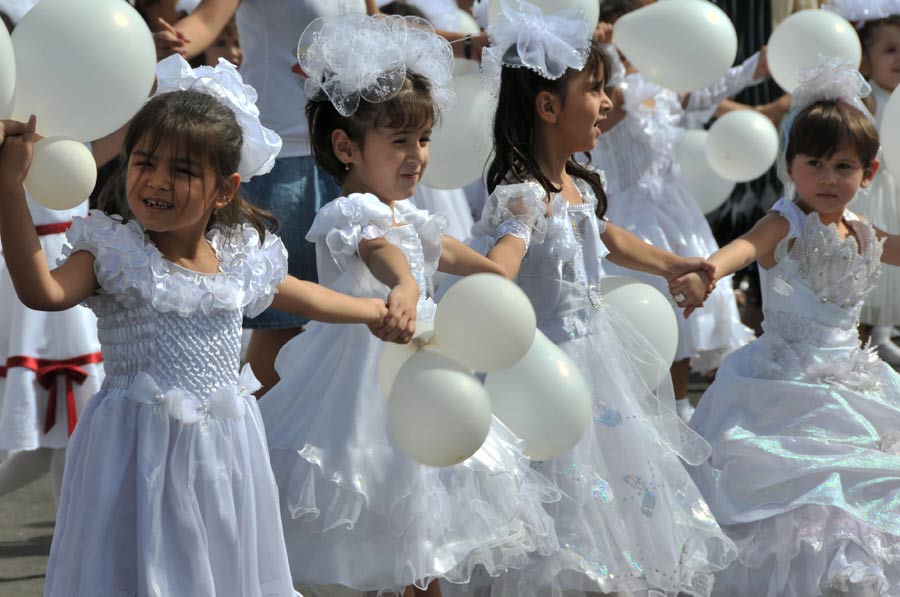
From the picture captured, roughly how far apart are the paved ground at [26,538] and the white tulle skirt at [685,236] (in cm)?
255

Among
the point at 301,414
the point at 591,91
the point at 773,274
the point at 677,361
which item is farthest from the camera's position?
the point at 677,361

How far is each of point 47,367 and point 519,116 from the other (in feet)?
5.33

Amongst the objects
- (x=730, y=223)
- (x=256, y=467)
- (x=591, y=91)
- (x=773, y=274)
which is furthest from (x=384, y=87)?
(x=730, y=223)

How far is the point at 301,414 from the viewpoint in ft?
11.0

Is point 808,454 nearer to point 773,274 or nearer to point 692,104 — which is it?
point 773,274

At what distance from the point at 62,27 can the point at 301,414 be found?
1.06m

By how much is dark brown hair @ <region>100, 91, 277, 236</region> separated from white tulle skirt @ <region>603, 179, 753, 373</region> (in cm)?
331

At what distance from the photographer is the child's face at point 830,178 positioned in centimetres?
420

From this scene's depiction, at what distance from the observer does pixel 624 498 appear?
3.67 metres

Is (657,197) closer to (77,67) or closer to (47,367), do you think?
(47,367)

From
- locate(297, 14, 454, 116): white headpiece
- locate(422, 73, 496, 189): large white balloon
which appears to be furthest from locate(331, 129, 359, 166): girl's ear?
locate(422, 73, 496, 189): large white balloon

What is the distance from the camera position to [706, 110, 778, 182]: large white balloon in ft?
18.8

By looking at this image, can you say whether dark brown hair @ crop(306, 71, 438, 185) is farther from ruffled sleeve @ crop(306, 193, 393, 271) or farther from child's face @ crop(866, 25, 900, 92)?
child's face @ crop(866, 25, 900, 92)

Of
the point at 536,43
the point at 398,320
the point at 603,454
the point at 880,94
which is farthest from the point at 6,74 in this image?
the point at 880,94
